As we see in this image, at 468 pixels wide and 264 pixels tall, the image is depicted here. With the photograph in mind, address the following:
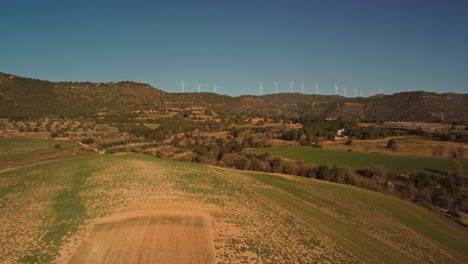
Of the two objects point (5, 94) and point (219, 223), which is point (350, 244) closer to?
point (219, 223)

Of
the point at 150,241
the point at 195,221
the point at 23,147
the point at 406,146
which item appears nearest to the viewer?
the point at 150,241

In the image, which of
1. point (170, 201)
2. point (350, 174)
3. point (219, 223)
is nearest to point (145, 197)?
point (170, 201)

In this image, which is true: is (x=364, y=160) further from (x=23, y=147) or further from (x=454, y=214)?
(x=23, y=147)

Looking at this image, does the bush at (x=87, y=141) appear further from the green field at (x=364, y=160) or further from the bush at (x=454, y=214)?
the bush at (x=454, y=214)

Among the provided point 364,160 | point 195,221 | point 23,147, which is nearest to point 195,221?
point 195,221

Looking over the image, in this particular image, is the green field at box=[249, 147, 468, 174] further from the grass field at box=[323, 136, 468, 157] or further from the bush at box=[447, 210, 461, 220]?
the bush at box=[447, 210, 461, 220]

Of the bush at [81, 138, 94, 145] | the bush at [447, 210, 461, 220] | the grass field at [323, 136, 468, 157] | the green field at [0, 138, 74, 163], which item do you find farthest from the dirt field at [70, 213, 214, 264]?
the grass field at [323, 136, 468, 157]
